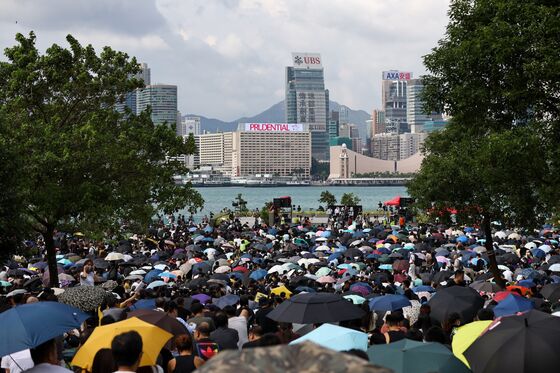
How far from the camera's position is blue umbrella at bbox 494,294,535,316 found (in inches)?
451

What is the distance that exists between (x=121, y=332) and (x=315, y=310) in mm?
3497

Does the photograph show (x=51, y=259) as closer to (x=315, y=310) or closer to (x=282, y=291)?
(x=282, y=291)

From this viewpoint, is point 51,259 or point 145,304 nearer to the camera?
point 145,304

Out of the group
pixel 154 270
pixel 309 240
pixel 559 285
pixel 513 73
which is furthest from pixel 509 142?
pixel 309 240

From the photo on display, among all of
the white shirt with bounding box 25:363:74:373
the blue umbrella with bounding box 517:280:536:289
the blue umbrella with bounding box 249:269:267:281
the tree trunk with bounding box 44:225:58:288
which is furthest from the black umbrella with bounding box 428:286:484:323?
the tree trunk with bounding box 44:225:58:288

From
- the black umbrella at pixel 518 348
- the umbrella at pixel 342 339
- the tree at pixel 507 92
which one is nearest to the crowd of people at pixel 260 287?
the umbrella at pixel 342 339

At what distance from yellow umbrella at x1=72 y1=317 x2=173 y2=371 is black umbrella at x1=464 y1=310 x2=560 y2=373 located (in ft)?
9.34

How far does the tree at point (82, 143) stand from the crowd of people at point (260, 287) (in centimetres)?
162

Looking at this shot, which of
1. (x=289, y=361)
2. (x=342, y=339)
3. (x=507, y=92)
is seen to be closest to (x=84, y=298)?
(x=342, y=339)

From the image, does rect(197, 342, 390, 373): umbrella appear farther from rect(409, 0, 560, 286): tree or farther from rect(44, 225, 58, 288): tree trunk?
rect(44, 225, 58, 288): tree trunk

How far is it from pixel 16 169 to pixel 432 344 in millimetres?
9328

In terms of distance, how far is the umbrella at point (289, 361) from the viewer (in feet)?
8.61

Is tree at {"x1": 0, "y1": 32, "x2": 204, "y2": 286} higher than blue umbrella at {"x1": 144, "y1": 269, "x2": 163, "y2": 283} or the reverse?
higher

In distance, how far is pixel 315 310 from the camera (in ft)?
33.1
